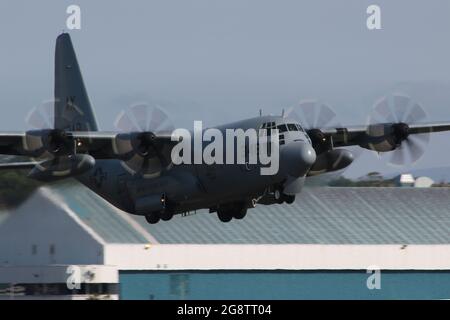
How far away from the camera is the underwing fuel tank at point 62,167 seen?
103 ft

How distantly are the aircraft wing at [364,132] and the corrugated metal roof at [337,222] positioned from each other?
416 inches

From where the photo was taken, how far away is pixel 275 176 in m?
30.1

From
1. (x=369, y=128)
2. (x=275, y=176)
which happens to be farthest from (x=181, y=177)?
(x=369, y=128)

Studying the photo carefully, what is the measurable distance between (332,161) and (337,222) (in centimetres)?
1590

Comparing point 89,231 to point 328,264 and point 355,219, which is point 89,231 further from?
point 355,219

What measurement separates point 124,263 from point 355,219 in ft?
46.9

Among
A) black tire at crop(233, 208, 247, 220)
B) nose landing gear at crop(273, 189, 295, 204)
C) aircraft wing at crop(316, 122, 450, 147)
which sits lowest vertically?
nose landing gear at crop(273, 189, 295, 204)

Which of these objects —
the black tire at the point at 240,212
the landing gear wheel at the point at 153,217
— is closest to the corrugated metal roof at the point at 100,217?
the landing gear wheel at the point at 153,217

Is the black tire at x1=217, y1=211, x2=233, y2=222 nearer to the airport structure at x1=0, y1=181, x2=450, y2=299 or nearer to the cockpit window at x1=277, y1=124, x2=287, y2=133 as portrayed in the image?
the cockpit window at x1=277, y1=124, x2=287, y2=133

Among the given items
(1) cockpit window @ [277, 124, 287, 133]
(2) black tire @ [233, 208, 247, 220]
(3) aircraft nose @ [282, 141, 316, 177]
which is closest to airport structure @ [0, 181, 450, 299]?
(2) black tire @ [233, 208, 247, 220]

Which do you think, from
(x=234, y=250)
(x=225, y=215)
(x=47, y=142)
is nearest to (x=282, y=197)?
(x=225, y=215)

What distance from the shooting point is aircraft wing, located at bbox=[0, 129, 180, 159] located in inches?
1254

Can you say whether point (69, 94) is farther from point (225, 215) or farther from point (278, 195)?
point (278, 195)

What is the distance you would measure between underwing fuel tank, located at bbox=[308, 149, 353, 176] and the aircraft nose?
426cm
